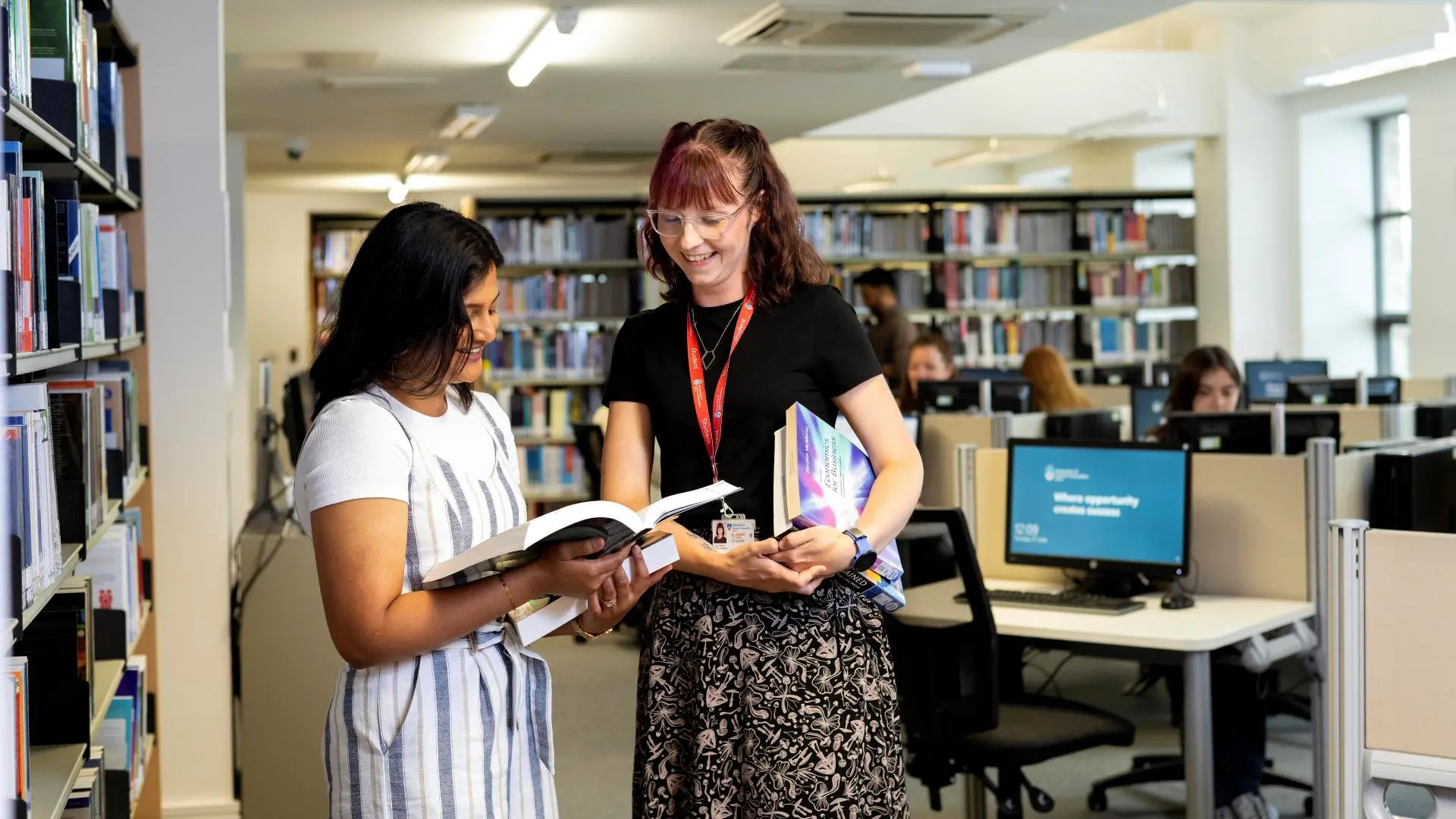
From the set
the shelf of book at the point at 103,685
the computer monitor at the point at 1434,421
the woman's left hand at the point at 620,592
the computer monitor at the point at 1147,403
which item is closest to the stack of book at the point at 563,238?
the computer monitor at the point at 1147,403

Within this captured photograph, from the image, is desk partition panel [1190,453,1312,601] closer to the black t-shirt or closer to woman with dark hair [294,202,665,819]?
the black t-shirt

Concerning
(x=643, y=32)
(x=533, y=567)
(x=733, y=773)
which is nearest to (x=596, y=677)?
(x=643, y=32)

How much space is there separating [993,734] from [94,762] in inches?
74.8

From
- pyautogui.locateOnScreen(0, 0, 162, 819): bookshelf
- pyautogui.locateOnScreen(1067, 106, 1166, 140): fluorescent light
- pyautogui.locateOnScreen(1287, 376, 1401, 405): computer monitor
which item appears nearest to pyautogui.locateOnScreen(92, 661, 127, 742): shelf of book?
pyautogui.locateOnScreen(0, 0, 162, 819): bookshelf

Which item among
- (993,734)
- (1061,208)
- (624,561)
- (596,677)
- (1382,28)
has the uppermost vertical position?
(1382,28)

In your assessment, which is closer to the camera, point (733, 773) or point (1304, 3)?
point (733, 773)

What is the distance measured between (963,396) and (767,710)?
4222 millimetres

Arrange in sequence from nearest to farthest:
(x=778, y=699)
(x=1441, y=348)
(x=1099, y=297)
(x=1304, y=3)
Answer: (x=778, y=699), (x=1441, y=348), (x=1304, y=3), (x=1099, y=297)

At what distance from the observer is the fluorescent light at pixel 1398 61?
6914 millimetres

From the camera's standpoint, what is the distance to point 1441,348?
8914mm

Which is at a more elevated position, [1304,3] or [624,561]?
[1304,3]

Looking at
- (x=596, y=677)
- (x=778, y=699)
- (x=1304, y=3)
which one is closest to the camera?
(x=778, y=699)

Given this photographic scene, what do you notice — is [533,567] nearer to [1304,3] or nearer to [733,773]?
[733,773]

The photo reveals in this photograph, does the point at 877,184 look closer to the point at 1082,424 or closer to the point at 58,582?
the point at 1082,424
